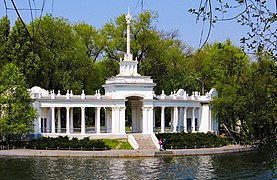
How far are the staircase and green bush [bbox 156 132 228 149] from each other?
958mm

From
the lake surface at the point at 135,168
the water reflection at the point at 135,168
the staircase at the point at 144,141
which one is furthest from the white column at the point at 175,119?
the water reflection at the point at 135,168

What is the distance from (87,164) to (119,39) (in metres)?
29.0

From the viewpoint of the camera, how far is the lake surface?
86.0 ft

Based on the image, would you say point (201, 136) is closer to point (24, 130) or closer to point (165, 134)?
point (165, 134)

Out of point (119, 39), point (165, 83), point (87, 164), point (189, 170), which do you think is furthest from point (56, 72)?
point (189, 170)

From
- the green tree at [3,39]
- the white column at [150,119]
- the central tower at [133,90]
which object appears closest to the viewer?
the central tower at [133,90]

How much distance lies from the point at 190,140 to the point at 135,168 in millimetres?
11022

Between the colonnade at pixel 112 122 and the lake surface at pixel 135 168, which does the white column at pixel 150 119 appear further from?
the lake surface at pixel 135 168

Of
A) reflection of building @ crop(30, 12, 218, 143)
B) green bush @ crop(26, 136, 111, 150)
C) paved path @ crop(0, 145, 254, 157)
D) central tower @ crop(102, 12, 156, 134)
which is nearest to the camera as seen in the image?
paved path @ crop(0, 145, 254, 157)

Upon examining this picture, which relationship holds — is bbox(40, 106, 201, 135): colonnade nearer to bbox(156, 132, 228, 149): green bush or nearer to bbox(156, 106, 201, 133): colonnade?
bbox(156, 106, 201, 133): colonnade

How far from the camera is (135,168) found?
96.1 feet

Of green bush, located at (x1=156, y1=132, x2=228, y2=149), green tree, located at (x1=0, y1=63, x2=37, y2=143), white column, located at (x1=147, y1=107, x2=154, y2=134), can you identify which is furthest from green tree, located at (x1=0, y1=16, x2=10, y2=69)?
green bush, located at (x1=156, y1=132, x2=228, y2=149)

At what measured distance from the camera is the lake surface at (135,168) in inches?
1032

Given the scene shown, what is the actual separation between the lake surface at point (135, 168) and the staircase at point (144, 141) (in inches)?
166
